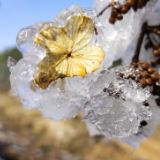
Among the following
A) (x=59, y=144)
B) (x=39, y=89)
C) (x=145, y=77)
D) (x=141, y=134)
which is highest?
(x=39, y=89)

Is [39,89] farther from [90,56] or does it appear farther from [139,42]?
[139,42]

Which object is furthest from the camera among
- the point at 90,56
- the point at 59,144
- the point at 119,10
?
the point at 59,144

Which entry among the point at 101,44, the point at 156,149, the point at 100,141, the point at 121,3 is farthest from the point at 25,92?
the point at 156,149

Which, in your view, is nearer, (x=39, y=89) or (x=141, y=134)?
(x=39, y=89)

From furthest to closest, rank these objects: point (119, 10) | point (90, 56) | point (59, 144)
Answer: point (59, 144) → point (119, 10) → point (90, 56)

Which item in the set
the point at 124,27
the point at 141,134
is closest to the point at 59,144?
the point at 141,134

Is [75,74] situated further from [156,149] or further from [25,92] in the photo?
[156,149]
